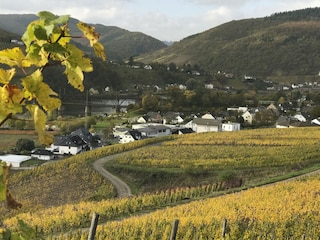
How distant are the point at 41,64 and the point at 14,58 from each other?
0.23 ft

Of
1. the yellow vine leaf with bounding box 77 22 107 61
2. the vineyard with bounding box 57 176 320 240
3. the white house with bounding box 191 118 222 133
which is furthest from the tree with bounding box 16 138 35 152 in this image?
the yellow vine leaf with bounding box 77 22 107 61

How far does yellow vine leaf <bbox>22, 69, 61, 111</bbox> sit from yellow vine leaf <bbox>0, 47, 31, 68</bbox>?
0.05 meters

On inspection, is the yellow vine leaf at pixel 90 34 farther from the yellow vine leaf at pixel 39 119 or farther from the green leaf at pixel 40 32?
the yellow vine leaf at pixel 39 119

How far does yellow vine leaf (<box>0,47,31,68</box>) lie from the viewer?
41.9 inches

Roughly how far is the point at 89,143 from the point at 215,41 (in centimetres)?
16202

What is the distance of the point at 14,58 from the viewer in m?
1.07

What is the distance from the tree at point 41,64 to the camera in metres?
0.99

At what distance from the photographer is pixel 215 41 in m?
196

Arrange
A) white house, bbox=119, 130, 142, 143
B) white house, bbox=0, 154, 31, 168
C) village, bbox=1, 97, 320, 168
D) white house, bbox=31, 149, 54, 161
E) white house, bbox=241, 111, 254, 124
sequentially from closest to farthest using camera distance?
white house, bbox=0, 154, 31, 168 → white house, bbox=31, 149, 54, 161 → village, bbox=1, 97, 320, 168 → white house, bbox=119, 130, 142, 143 → white house, bbox=241, 111, 254, 124

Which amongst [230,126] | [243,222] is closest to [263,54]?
[230,126]

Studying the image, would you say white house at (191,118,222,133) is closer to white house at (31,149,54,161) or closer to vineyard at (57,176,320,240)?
white house at (31,149,54,161)

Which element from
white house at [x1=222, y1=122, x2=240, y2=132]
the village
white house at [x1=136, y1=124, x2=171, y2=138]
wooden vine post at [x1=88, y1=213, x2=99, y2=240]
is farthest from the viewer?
white house at [x1=222, y1=122, x2=240, y2=132]

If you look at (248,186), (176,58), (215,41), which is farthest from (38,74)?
(215,41)

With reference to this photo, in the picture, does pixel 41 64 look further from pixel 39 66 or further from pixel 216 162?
pixel 216 162
